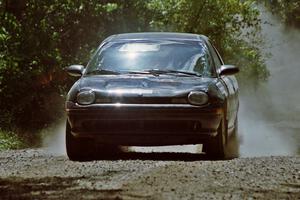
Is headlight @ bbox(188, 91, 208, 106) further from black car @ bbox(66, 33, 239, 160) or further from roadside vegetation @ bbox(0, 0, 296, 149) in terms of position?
roadside vegetation @ bbox(0, 0, 296, 149)

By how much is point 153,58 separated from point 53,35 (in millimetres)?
10197

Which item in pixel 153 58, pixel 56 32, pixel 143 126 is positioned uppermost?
pixel 153 58

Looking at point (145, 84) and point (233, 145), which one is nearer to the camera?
point (145, 84)

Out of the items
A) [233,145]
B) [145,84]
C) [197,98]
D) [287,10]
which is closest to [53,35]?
[233,145]

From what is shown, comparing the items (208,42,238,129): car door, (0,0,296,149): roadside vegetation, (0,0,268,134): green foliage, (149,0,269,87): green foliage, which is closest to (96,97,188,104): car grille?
(208,42,238,129): car door

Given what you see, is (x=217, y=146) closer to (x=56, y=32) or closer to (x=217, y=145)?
(x=217, y=145)

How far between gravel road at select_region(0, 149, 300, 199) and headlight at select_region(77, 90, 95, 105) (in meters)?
0.75

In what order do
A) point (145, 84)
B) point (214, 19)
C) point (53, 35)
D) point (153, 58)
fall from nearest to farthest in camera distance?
point (145, 84)
point (153, 58)
point (53, 35)
point (214, 19)

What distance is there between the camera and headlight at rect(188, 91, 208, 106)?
9.10 metres

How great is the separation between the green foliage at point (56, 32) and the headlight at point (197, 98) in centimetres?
1045

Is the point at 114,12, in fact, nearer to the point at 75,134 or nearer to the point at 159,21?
the point at 159,21

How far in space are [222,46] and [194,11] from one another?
2069mm

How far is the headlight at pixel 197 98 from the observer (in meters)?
9.10

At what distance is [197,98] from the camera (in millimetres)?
9117
